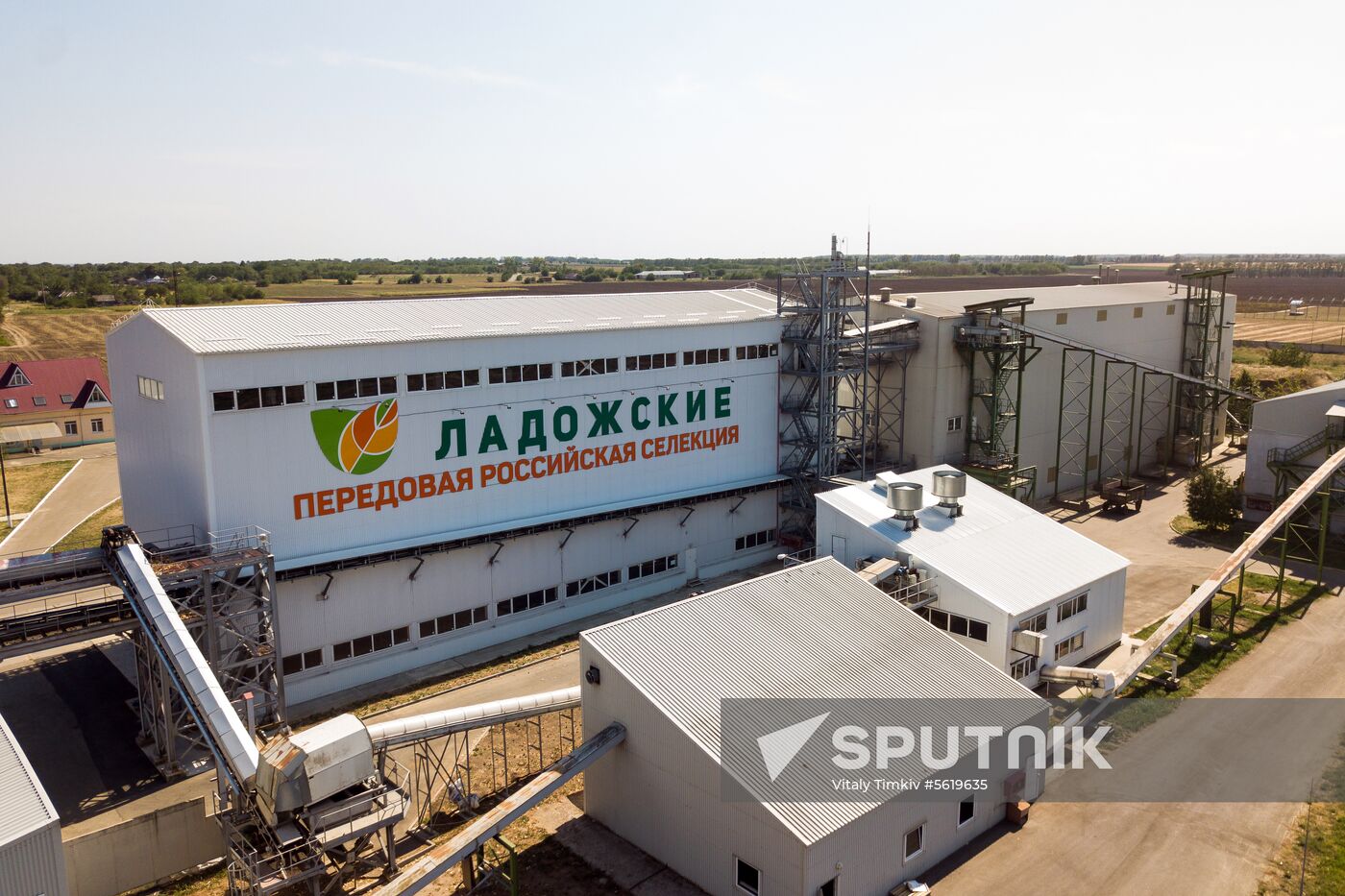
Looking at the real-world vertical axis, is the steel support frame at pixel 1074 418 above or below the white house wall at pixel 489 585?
above

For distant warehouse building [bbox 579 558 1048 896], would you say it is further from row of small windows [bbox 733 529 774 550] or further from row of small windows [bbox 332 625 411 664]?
row of small windows [bbox 733 529 774 550]

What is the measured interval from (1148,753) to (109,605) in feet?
95.2

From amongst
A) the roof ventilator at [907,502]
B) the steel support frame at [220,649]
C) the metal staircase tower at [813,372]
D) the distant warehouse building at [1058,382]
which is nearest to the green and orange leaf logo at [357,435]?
the steel support frame at [220,649]

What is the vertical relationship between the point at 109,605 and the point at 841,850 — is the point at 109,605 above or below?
above

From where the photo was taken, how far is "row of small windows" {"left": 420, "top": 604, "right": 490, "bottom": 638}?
1287 inches

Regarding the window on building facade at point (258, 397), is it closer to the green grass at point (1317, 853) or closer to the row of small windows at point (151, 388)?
the row of small windows at point (151, 388)

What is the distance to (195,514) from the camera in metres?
28.8

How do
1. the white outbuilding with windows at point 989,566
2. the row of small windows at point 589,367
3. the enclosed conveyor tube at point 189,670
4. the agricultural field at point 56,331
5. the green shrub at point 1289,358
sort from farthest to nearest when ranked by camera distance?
1. the agricultural field at point 56,331
2. the green shrub at point 1289,358
3. the row of small windows at point 589,367
4. the white outbuilding with windows at point 989,566
5. the enclosed conveyor tube at point 189,670

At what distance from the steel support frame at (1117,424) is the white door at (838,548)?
28559 millimetres

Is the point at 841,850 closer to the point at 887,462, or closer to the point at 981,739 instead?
the point at 981,739

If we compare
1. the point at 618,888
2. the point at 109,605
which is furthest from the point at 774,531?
the point at 109,605

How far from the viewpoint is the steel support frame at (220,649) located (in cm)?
2594

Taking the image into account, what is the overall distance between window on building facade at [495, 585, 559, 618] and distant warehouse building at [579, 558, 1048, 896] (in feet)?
35.9

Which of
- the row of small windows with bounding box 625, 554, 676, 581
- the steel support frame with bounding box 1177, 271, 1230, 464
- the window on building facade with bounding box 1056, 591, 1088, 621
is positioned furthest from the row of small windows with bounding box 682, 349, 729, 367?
the steel support frame with bounding box 1177, 271, 1230, 464
